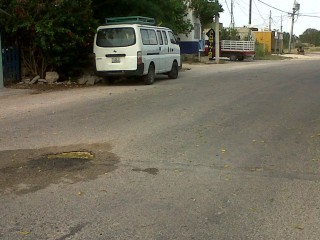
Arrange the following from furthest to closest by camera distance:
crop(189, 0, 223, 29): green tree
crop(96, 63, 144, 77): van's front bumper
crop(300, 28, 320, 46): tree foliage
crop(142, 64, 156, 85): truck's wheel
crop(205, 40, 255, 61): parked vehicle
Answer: crop(300, 28, 320, 46): tree foliage < crop(205, 40, 255, 61): parked vehicle < crop(189, 0, 223, 29): green tree < crop(142, 64, 156, 85): truck's wheel < crop(96, 63, 144, 77): van's front bumper

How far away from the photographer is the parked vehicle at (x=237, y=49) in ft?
118

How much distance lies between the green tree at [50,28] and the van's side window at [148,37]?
5.86ft

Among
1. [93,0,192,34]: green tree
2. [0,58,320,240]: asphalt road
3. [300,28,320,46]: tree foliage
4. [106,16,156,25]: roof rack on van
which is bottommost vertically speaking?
[0,58,320,240]: asphalt road

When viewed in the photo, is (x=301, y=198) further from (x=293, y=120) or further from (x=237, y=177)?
(x=293, y=120)

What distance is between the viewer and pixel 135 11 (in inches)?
694

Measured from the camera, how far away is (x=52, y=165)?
232 inches

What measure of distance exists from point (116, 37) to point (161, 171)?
379 inches

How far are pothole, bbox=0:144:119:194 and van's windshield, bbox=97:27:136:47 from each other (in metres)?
8.05

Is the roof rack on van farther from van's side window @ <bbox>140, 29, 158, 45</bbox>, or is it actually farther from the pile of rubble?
the pile of rubble

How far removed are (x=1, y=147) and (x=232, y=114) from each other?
473 centimetres

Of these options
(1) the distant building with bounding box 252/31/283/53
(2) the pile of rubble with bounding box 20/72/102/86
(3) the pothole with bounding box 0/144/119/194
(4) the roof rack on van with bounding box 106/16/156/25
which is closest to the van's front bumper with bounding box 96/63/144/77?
(2) the pile of rubble with bounding box 20/72/102/86

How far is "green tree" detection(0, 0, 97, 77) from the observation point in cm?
1410

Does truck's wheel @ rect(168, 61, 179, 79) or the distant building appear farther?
the distant building

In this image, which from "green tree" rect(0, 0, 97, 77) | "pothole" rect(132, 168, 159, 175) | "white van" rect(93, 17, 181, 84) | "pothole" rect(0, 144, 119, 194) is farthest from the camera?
"white van" rect(93, 17, 181, 84)
